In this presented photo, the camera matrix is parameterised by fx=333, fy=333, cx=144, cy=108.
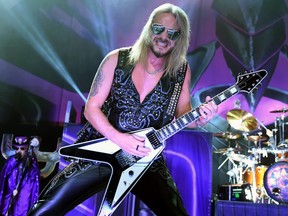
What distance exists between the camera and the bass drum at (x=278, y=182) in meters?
4.38

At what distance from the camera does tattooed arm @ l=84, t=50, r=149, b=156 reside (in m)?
1.94

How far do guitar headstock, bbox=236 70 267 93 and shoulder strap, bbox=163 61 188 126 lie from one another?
1.29 ft

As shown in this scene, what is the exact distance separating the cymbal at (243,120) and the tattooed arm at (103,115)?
3481 mm

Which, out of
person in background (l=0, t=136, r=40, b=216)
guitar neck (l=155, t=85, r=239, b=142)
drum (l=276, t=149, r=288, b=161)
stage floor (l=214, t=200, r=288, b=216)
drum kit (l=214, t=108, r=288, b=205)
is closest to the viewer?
guitar neck (l=155, t=85, r=239, b=142)


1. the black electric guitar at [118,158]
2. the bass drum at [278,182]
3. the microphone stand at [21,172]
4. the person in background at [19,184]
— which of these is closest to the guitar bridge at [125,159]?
the black electric guitar at [118,158]

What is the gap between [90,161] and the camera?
1936 mm

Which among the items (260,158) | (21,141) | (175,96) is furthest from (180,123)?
(260,158)

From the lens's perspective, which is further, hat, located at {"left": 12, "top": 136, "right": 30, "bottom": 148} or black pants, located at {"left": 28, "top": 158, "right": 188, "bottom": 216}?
hat, located at {"left": 12, "top": 136, "right": 30, "bottom": 148}

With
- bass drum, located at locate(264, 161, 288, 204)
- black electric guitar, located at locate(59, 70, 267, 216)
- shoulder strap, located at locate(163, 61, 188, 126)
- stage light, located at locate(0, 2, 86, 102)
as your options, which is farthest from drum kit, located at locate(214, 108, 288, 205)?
black electric guitar, located at locate(59, 70, 267, 216)

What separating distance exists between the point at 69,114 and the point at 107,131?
3.18 meters

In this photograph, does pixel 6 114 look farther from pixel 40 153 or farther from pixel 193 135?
pixel 193 135

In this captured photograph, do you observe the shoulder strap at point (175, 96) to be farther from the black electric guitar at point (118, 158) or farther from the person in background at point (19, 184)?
the person in background at point (19, 184)

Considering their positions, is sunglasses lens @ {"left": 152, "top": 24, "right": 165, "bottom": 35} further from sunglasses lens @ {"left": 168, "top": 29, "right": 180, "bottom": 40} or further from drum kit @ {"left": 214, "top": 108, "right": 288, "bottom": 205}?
drum kit @ {"left": 214, "top": 108, "right": 288, "bottom": 205}

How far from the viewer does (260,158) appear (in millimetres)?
5711
